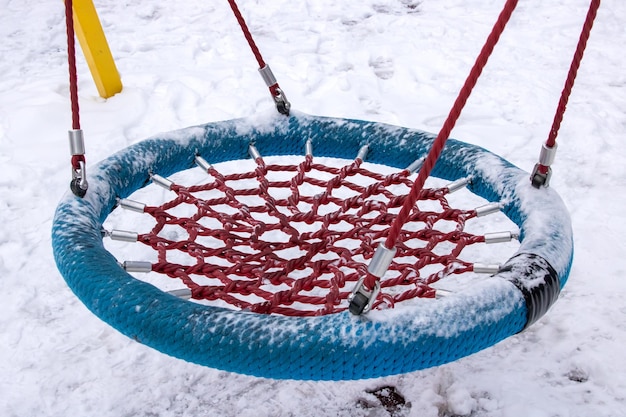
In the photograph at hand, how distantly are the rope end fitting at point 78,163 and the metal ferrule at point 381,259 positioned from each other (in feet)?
2.32

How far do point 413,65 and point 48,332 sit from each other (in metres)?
2.13

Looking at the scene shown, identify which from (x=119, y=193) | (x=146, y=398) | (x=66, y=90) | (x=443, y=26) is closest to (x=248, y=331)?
(x=146, y=398)

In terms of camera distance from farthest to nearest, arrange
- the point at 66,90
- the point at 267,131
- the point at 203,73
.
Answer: the point at 203,73
the point at 66,90
the point at 267,131

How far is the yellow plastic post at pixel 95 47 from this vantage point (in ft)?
8.52

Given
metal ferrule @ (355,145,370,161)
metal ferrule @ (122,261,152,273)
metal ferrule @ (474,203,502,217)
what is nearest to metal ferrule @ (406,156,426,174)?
metal ferrule @ (355,145,370,161)

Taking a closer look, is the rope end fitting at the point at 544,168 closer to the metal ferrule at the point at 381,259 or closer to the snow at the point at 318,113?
the snow at the point at 318,113

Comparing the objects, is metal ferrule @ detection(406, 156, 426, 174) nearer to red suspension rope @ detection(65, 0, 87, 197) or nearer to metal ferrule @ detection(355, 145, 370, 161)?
metal ferrule @ detection(355, 145, 370, 161)

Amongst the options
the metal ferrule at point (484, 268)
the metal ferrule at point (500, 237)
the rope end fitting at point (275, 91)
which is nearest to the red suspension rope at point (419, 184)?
the metal ferrule at point (484, 268)

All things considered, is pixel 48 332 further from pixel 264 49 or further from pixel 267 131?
pixel 264 49

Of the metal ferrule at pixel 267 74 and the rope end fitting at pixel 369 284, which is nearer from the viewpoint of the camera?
the rope end fitting at pixel 369 284

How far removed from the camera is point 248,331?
43.4 inches

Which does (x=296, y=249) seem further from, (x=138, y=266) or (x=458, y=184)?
(x=138, y=266)

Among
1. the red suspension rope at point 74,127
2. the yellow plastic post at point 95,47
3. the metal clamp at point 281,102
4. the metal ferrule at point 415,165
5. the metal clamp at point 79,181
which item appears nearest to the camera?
the red suspension rope at point 74,127

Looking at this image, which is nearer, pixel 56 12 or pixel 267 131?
pixel 267 131
